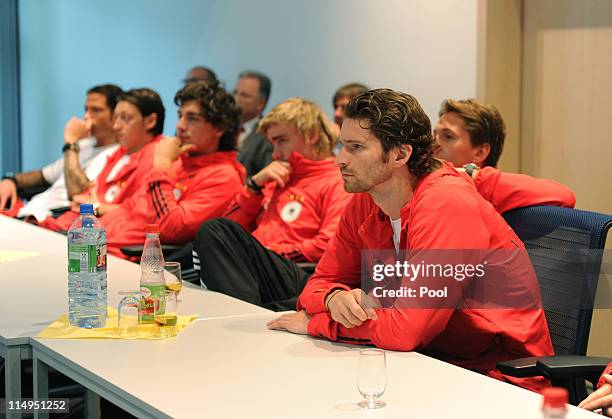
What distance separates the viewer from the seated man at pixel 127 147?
4.47m

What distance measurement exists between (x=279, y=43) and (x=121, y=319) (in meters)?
3.66

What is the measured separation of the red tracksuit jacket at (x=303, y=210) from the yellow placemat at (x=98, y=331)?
124 cm

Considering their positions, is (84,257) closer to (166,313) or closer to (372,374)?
(166,313)

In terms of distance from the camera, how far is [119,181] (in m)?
4.52

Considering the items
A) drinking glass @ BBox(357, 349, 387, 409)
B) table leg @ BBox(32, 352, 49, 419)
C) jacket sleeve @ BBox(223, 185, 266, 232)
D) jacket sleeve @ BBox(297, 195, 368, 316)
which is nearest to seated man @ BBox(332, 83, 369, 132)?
jacket sleeve @ BBox(223, 185, 266, 232)

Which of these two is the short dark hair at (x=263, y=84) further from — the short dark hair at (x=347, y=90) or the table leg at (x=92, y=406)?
the table leg at (x=92, y=406)

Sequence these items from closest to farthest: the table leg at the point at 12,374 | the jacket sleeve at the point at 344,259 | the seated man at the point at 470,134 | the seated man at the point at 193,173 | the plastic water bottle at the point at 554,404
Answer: the plastic water bottle at the point at 554,404 < the table leg at the point at 12,374 < the jacket sleeve at the point at 344,259 < the seated man at the point at 470,134 < the seated man at the point at 193,173

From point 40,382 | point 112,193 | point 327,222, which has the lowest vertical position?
point 40,382

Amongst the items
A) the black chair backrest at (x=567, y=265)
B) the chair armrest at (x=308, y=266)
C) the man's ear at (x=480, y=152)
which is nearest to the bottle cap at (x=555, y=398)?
the black chair backrest at (x=567, y=265)

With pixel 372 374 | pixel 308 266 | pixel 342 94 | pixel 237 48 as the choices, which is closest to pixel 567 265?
pixel 372 374

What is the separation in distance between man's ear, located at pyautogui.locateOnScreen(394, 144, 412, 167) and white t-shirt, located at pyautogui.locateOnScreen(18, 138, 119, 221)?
10.3 ft

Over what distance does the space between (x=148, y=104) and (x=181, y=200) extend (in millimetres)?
799

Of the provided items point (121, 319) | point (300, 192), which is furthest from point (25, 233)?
point (121, 319)

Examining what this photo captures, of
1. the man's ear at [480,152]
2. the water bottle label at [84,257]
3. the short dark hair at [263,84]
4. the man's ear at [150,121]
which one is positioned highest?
the short dark hair at [263,84]
